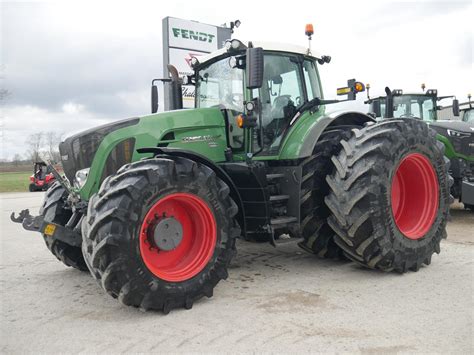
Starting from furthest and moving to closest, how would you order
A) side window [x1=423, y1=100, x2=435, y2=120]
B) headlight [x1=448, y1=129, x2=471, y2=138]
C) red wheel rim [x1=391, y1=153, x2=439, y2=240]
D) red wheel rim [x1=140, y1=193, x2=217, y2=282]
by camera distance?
side window [x1=423, y1=100, x2=435, y2=120], headlight [x1=448, y1=129, x2=471, y2=138], red wheel rim [x1=391, y1=153, x2=439, y2=240], red wheel rim [x1=140, y1=193, x2=217, y2=282]

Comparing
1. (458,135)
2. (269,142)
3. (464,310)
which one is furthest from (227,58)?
(458,135)

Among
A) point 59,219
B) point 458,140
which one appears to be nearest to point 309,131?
point 59,219

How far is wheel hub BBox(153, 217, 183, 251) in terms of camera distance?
3.88 metres

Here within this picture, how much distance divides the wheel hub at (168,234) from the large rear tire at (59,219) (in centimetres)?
148

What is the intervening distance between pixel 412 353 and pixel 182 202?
225 centimetres

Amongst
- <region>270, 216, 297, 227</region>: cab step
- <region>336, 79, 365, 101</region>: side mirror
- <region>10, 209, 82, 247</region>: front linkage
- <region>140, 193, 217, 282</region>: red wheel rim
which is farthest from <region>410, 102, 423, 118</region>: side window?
<region>10, 209, 82, 247</region>: front linkage

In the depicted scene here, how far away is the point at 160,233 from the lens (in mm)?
3887

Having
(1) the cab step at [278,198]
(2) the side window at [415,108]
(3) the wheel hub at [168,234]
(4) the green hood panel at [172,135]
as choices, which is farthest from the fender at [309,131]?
(2) the side window at [415,108]

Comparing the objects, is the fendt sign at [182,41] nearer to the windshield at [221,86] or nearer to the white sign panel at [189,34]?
the white sign panel at [189,34]

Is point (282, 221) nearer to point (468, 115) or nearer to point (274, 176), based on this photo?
point (274, 176)

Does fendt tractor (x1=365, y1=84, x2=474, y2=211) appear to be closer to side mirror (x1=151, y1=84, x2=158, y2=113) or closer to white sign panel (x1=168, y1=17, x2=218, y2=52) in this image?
side mirror (x1=151, y1=84, x2=158, y2=113)

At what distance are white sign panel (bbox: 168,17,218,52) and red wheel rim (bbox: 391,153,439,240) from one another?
776 cm

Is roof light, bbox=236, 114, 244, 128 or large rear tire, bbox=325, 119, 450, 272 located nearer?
large rear tire, bbox=325, 119, 450, 272

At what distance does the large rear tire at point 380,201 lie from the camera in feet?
14.9
